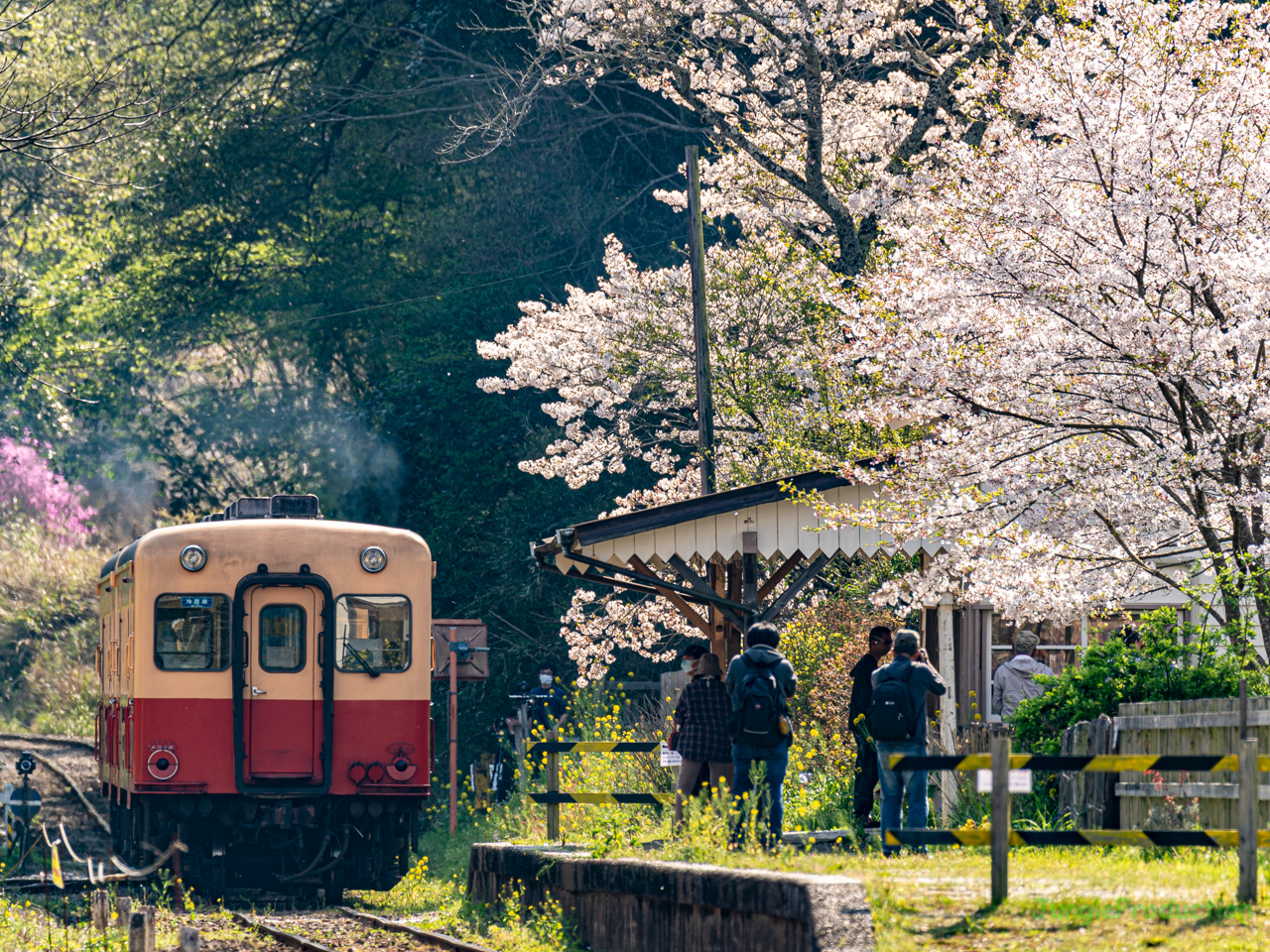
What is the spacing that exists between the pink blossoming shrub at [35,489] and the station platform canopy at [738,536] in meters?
33.9

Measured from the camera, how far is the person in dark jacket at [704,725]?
11859mm

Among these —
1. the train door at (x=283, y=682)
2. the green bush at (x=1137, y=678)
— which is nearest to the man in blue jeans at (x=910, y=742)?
the green bush at (x=1137, y=678)

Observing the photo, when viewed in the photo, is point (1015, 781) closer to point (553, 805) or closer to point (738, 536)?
point (553, 805)

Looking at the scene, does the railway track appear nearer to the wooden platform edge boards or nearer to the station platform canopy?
the wooden platform edge boards

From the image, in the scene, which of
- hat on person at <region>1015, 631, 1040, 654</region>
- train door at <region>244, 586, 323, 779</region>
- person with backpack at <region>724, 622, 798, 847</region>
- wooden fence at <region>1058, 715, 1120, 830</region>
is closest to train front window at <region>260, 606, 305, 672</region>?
train door at <region>244, 586, 323, 779</region>

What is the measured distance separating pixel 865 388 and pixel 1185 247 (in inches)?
153

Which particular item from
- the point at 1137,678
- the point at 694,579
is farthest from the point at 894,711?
the point at 694,579

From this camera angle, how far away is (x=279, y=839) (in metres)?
15.8

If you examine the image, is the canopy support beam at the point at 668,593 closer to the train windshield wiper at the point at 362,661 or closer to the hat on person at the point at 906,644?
the train windshield wiper at the point at 362,661

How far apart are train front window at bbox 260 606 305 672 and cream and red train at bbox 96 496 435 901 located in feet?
0.04

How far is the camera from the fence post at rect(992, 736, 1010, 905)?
26.7 ft

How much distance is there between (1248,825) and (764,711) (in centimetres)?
336

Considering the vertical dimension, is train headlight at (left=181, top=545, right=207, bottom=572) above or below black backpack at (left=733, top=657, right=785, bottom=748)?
above

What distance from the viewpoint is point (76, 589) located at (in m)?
39.6
